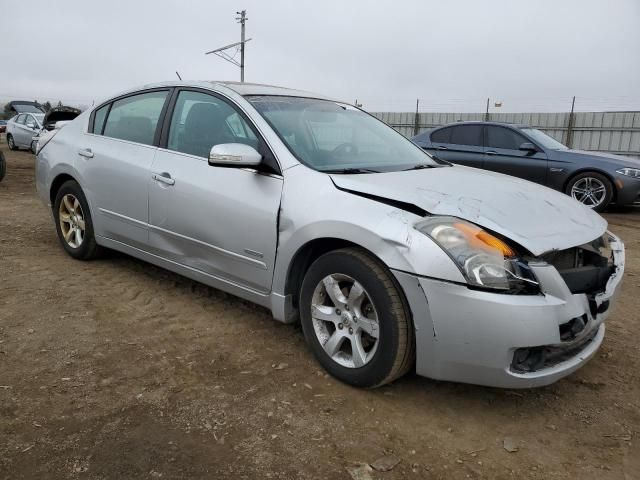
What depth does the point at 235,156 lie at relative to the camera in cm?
297

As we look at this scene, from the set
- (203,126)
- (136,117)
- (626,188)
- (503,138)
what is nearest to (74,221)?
(136,117)

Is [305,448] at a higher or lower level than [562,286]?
lower

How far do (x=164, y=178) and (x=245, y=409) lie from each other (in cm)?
175

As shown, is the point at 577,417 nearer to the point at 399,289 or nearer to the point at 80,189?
the point at 399,289

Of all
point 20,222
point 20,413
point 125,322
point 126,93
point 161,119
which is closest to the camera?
point 20,413

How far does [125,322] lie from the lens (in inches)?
138

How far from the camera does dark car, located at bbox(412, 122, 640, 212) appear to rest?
828cm

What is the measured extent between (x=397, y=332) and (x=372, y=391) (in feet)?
1.47

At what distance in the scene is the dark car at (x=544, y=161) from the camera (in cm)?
828

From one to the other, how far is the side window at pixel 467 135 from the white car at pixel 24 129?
42.9 ft

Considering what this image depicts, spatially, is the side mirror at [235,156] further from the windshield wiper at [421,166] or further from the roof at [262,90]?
the windshield wiper at [421,166]

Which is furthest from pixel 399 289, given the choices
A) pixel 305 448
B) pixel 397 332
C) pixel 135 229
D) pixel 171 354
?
pixel 135 229

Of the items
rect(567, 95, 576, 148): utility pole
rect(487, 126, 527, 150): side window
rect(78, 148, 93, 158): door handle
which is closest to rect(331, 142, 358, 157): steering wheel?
rect(78, 148, 93, 158): door handle

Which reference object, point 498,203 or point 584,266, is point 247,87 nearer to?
point 498,203
